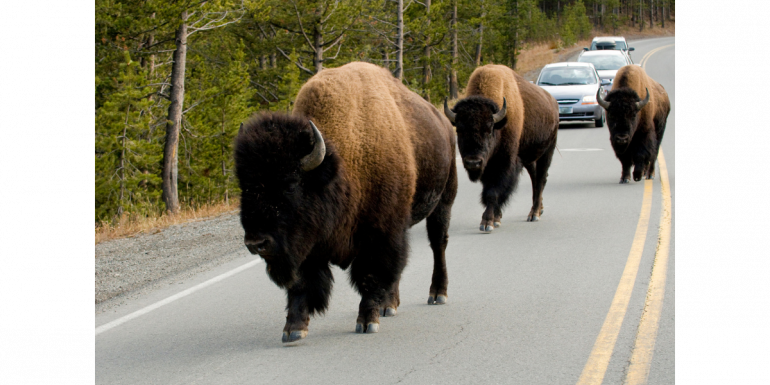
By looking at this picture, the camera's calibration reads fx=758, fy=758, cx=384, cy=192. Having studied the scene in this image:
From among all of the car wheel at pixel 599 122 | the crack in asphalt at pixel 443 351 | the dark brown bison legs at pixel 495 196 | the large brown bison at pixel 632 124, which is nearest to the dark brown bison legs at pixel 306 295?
the crack in asphalt at pixel 443 351

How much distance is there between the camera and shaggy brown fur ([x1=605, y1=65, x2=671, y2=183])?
13203 mm

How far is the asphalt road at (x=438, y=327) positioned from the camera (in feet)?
15.7

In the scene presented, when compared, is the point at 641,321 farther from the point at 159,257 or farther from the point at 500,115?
the point at 159,257

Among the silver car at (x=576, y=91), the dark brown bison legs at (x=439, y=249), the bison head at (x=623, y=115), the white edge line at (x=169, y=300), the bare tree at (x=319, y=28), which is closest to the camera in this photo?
the white edge line at (x=169, y=300)

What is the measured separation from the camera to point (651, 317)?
18.9ft

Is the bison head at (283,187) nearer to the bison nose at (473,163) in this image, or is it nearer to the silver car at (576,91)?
the bison nose at (473,163)

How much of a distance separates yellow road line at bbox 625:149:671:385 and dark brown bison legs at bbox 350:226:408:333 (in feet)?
5.67

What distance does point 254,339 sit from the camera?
18.3ft

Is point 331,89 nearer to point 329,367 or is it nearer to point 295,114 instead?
point 295,114

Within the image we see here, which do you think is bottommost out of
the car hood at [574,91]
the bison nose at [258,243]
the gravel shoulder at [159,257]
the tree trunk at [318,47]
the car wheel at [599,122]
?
the gravel shoulder at [159,257]

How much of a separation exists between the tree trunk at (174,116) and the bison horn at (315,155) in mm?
17204

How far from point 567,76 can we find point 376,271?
19197mm

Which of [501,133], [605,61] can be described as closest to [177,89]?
[501,133]
